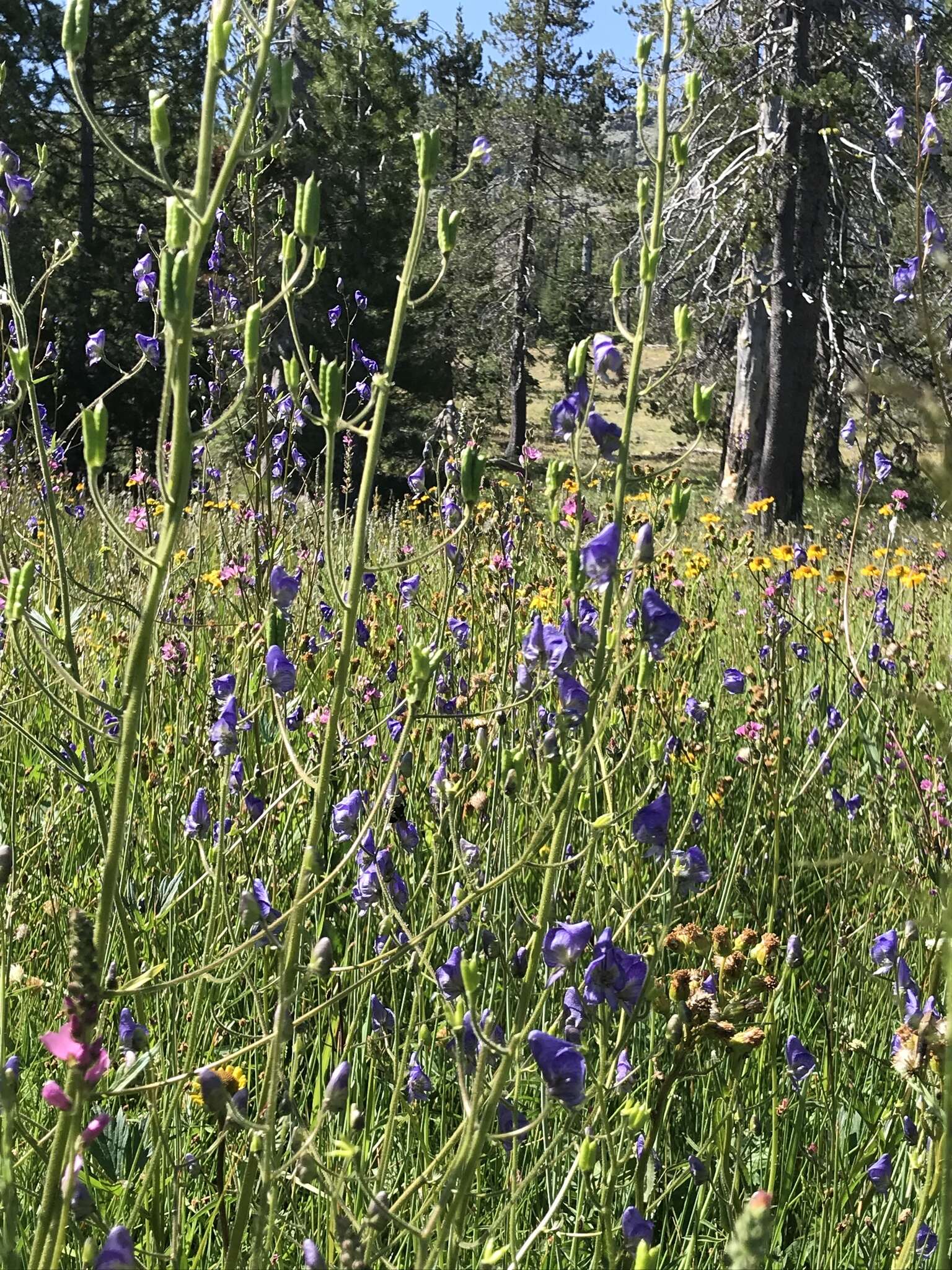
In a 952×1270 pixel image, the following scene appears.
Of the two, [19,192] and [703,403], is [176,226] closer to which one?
[703,403]

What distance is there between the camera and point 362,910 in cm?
164

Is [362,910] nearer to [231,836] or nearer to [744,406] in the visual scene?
[231,836]

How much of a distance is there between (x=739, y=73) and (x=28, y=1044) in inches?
448

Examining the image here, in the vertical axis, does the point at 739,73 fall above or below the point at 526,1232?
above

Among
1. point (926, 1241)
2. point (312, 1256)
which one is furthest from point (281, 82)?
point (926, 1241)

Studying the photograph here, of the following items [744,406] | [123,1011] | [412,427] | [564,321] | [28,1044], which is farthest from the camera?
[564,321]

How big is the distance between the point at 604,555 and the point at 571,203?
79.5 ft

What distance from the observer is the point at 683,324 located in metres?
1.37

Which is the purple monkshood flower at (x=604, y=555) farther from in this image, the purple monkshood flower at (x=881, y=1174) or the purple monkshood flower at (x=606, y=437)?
the purple monkshood flower at (x=881, y=1174)

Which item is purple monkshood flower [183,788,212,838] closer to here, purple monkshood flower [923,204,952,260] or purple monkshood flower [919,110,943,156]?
purple monkshood flower [923,204,952,260]

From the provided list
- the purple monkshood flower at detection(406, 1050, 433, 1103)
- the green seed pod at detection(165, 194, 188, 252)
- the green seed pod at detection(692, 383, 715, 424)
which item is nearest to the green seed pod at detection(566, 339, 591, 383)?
the green seed pod at detection(692, 383, 715, 424)

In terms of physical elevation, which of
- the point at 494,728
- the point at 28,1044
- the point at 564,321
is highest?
the point at 564,321

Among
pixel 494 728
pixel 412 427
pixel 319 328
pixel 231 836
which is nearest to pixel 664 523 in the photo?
pixel 494 728

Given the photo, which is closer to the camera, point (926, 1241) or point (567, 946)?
point (567, 946)
